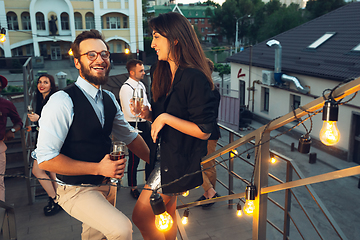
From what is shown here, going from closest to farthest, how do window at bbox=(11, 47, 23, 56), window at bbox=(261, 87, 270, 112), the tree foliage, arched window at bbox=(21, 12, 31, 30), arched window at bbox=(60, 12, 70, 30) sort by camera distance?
1. window at bbox=(261, 87, 270, 112)
2. the tree foliage
3. arched window at bbox=(21, 12, 31, 30)
4. window at bbox=(11, 47, 23, 56)
5. arched window at bbox=(60, 12, 70, 30)

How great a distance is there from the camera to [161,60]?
226 cm

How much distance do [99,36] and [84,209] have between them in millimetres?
1287

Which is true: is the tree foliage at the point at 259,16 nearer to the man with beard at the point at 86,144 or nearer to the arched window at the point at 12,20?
the arched window at the point at 12,20

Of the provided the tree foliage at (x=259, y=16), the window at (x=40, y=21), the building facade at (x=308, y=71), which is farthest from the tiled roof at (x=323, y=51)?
the window at (x=40, y=21)

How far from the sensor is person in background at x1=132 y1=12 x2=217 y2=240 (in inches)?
76.4

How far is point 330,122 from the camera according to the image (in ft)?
4.68

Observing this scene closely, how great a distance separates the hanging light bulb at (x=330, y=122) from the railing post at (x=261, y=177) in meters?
0.35

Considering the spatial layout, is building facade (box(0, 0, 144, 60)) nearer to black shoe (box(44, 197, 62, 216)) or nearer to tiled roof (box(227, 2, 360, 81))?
tiled roof (box(227, 2, 360, 81))

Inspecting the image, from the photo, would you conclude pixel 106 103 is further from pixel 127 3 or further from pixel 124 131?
pixel 127 3

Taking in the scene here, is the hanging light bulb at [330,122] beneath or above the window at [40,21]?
beneath

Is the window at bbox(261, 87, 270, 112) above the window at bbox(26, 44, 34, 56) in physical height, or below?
below

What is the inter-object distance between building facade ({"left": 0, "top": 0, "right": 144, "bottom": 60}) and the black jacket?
34.5 metres

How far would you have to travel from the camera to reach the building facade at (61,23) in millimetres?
32938

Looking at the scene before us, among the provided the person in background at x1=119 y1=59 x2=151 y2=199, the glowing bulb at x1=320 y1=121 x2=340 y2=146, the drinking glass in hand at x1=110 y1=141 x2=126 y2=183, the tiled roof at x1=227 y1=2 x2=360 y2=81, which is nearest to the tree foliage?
the tiled roof at x1=227 y1=2 x2=360 y2=81
